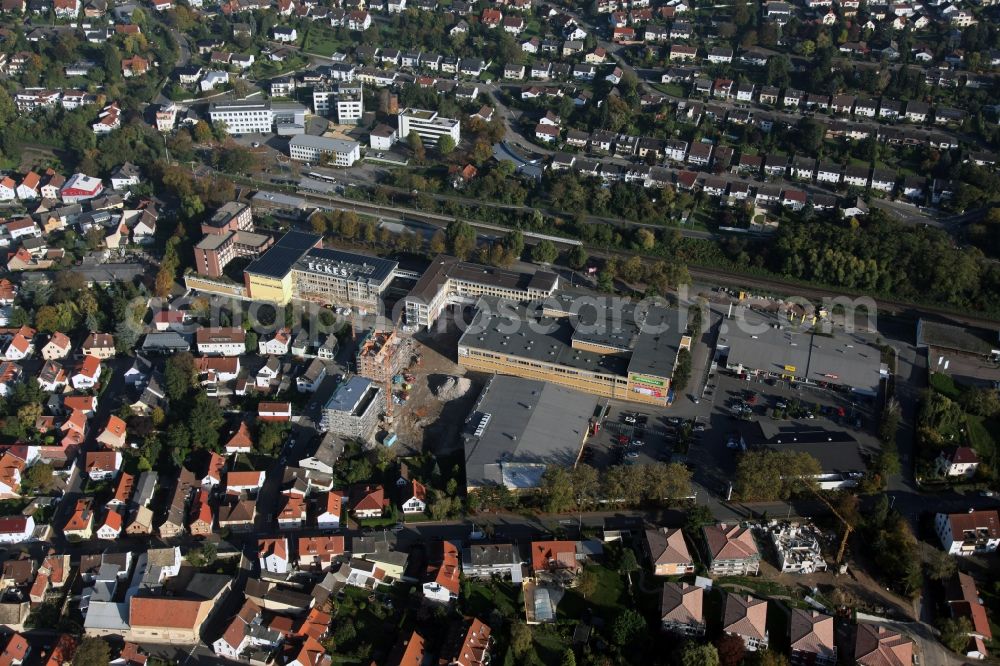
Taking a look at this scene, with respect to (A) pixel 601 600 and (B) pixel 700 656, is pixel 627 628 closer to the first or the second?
(A) pixel 601 600

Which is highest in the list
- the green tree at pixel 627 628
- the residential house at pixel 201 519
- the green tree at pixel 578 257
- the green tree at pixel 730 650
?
the green tree at pixel 578 257

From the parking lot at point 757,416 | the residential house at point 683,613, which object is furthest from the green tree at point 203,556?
the parking lot at point 757,416

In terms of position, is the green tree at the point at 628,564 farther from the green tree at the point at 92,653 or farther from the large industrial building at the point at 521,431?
the green tree at the point at 92,653

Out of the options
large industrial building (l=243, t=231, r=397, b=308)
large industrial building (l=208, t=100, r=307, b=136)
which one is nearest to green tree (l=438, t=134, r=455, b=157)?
large industrial building (l=208, t=100, r=307, b=136)

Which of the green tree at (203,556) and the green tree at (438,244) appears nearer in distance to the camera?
the green tree at (203,556)

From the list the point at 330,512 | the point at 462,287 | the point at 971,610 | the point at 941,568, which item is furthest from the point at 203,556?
the point at 971,610

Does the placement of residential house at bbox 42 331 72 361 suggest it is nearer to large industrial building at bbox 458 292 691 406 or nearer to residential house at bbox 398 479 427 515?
large industrial building at bbox 458 292 691 406
